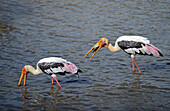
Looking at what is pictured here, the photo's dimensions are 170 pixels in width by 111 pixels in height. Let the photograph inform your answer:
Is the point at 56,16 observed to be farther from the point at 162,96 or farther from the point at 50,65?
the point at 162,96

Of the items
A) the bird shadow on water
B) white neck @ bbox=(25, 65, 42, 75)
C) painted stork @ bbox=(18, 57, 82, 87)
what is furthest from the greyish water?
painted stork @ bbox=(18, 57, 82, 87)

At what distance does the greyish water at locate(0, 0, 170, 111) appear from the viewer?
28.0 feet

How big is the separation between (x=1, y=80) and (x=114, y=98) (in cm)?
326

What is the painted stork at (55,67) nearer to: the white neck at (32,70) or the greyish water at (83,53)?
the white neck at (32,70)

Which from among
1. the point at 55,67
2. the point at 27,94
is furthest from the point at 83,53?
the point at 27,94

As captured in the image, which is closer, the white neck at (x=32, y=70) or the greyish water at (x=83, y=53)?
the greyish water at (x=83, y=53)

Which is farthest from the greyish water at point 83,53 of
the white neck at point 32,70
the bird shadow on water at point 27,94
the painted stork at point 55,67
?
the painted stork at point 55,67

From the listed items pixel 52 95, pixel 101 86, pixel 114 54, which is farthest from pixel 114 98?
pixel 114 54

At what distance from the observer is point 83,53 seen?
12.5m

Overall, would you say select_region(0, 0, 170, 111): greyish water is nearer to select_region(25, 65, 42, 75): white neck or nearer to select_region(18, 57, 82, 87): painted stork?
select_region(25, 65, 42, 75): white neck

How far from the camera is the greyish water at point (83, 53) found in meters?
8.52

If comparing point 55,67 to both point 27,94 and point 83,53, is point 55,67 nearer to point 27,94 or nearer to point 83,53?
point 27,94

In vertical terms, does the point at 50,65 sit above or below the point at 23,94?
above

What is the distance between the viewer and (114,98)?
8.66m
